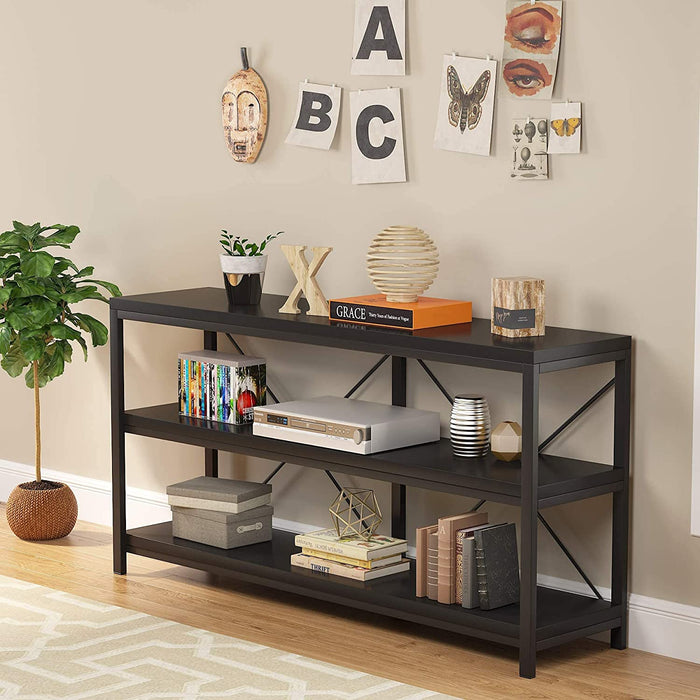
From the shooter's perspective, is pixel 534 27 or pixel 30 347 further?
pixel 30 347

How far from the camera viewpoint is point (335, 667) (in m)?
3.28

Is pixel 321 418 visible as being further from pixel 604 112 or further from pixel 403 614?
pixel 604 112

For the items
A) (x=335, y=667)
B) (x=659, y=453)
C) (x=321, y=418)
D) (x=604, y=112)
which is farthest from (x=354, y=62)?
(x=335, y=667)

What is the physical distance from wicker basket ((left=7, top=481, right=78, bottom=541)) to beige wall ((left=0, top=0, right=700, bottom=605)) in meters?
0.33

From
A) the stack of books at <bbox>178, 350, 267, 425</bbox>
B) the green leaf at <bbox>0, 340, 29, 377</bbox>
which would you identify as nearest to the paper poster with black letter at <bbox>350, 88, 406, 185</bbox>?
the stack of books at <bbox>178, 350, 267, 425</bbox>

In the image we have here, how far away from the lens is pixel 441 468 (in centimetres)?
336

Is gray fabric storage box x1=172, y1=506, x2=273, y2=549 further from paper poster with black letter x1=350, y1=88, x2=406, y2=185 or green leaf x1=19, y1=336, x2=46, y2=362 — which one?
paper poster with black letter x1=350, y1=88, x2=406, y2=185

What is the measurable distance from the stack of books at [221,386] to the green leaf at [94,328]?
46 cm

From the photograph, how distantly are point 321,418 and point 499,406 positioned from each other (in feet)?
1.68

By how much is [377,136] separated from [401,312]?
686mm

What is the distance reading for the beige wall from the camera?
333cm

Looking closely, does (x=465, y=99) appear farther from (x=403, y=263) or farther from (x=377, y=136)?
(x=403, y=263)

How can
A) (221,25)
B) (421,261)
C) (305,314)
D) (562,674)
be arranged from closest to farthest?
1. (562,674)
2. (421,261)
3. (305,314)
4. (221,25)

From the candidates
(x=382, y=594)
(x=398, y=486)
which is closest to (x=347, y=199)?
(x=398, y=486)
